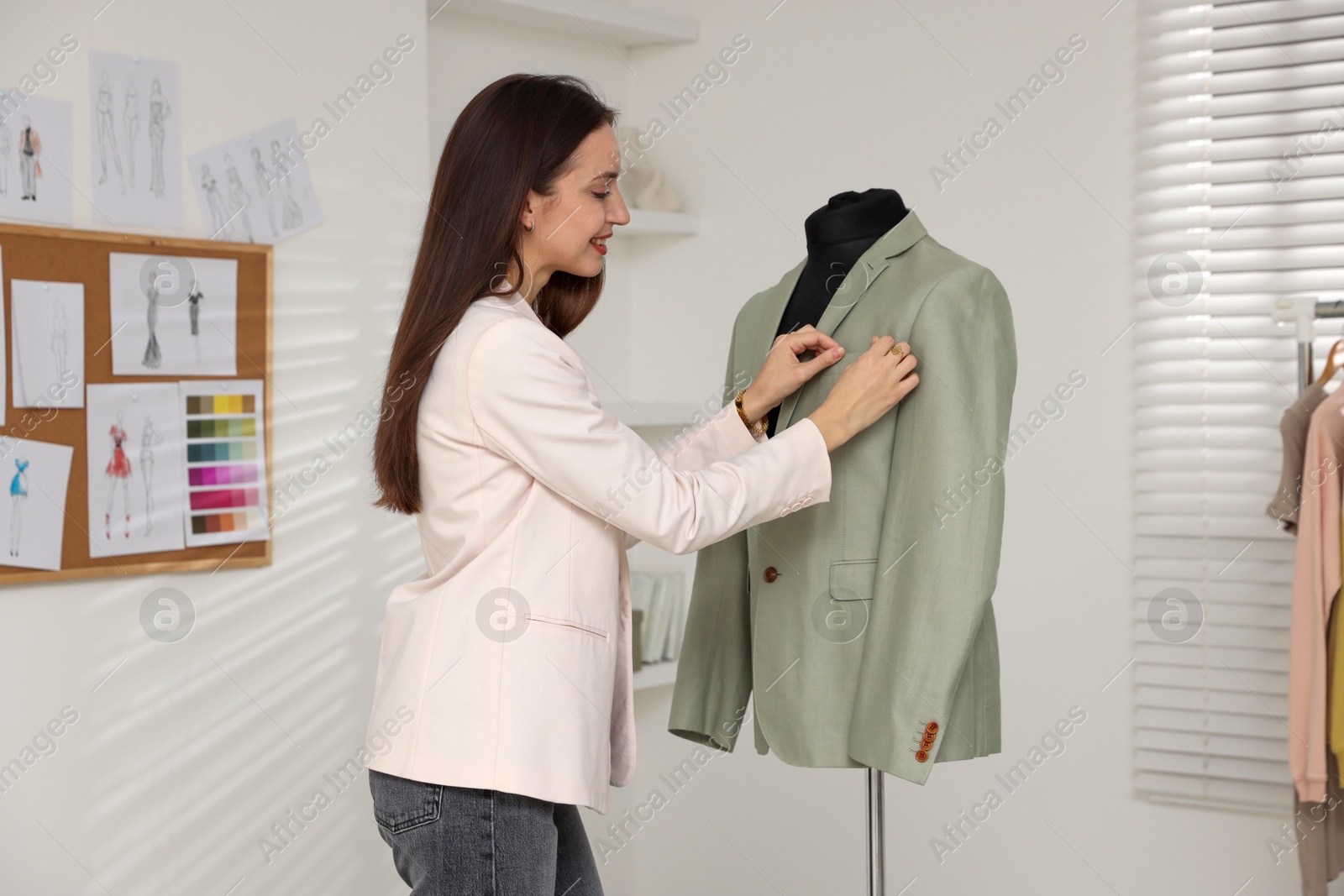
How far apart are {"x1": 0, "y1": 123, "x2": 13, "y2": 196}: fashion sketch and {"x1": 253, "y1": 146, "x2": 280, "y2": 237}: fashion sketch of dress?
447 mm

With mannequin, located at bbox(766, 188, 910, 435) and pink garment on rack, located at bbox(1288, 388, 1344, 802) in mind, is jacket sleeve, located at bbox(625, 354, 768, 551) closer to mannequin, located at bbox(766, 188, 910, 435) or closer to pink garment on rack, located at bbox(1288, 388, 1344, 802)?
mannequin, located at bbox(766, 188, 910, 435)

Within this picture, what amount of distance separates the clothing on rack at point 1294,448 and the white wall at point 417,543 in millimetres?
414

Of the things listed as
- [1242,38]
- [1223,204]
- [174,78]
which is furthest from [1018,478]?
[174,78]

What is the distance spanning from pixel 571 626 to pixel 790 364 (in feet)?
1.55

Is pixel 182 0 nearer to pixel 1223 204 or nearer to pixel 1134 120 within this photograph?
pixel 1134 120

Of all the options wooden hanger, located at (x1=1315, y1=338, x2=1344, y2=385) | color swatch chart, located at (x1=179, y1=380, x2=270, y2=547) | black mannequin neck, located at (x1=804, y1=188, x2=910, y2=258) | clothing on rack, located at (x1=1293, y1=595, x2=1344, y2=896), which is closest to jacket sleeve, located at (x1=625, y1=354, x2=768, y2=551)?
black mannequin neck, located at (x1=804, y1=188, x2=910, y2=258)

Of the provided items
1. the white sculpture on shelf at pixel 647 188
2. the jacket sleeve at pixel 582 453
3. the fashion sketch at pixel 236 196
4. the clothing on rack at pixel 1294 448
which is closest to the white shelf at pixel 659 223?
the white sculpture on shelf at pixel 647 188

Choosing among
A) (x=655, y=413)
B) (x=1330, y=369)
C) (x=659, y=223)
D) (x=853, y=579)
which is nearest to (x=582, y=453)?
(x=853, y=579)

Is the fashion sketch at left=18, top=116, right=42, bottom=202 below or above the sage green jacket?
above

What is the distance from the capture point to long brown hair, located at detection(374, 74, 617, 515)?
1.38m

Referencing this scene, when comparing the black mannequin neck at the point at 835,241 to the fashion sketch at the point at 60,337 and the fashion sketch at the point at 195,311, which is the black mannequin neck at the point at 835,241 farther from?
the fashion sketch at the point at 60,337

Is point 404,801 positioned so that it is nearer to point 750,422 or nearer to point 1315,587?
point 750,422

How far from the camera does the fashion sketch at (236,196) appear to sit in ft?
7.67

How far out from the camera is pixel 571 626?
1.35 meters
